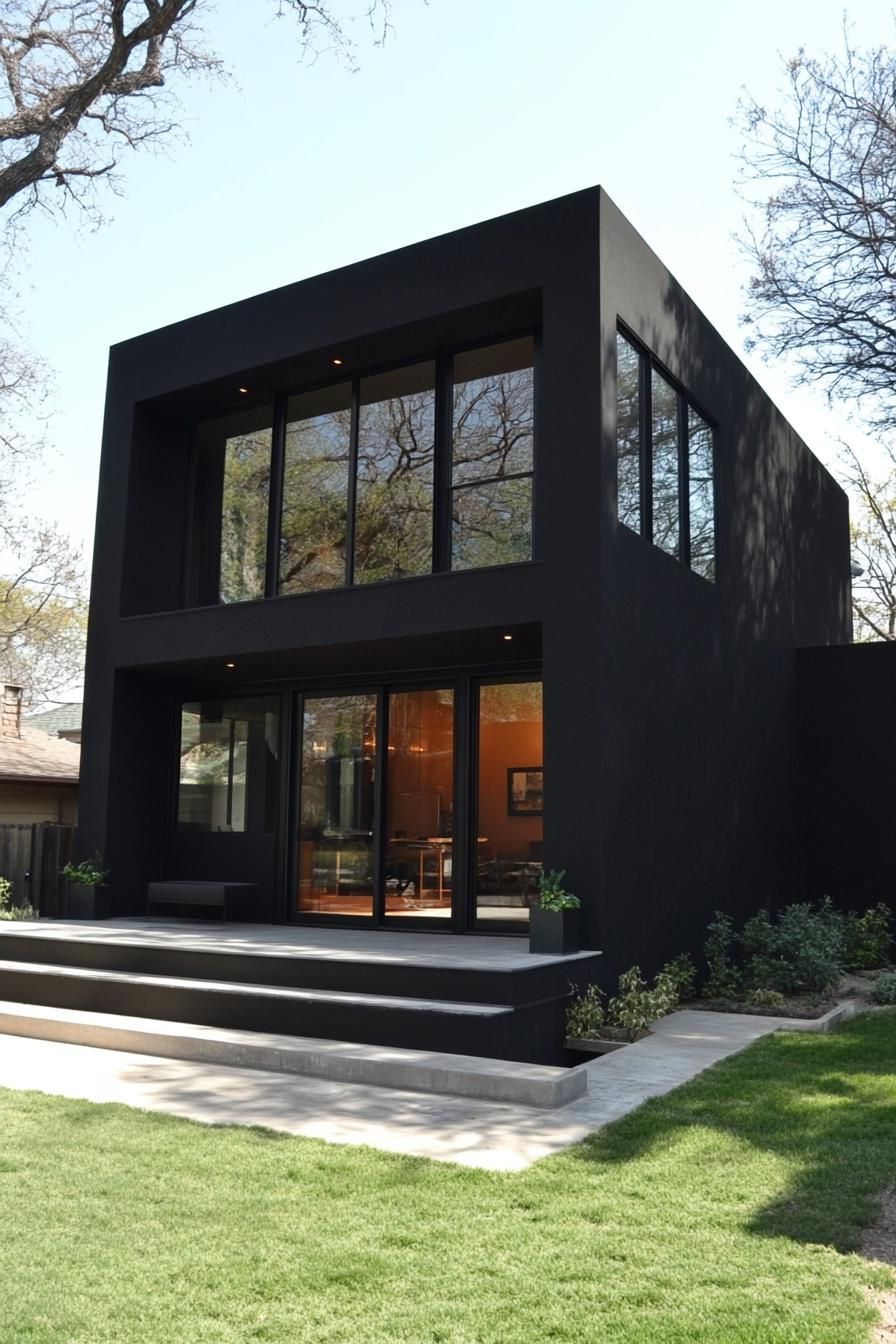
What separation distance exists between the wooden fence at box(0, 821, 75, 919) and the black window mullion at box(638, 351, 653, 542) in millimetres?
6995

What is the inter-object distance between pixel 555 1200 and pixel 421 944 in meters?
4.58

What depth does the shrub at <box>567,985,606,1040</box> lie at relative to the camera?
290 inches

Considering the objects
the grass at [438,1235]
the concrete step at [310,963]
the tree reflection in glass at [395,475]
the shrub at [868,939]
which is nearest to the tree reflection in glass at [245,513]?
the tree reflection in glass at [395,475]

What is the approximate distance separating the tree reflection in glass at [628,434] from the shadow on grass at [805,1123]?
4135 mm

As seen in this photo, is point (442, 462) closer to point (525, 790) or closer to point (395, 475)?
point (395, 475)

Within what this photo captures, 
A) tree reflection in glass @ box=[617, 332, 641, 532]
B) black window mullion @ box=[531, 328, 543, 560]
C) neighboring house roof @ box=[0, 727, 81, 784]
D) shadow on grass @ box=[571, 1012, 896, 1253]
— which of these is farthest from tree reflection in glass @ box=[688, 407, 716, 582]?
neighboring house roof @ box=[0, 727, 81, 784]

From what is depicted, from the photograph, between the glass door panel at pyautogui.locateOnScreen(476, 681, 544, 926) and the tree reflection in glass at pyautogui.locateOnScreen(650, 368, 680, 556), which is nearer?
the glass door panel at pyautogui.locateOnScreen(476, 681, 544, 926)

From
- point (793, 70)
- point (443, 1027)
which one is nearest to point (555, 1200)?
point (443, 1027)

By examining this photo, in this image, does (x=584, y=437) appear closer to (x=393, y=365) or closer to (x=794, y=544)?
(x=393, y=365)

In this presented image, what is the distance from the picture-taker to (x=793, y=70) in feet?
41.3

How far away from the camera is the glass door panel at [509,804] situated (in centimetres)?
932

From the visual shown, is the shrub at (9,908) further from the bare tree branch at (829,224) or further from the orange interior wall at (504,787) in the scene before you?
the bare tree branch at (829,224)

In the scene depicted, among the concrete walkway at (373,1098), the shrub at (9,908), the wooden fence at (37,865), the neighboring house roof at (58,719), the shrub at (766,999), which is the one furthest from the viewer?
the neighboring house roof at (58,719)

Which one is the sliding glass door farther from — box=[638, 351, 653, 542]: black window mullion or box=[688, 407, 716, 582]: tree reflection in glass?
box=[688, 407, 716, 582]: tree reflection in glass
